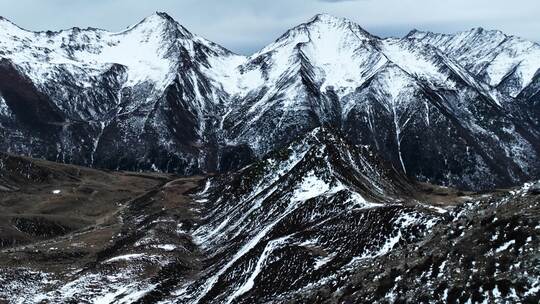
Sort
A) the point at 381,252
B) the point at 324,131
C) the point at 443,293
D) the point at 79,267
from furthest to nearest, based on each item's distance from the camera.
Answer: the point at 324,131, the point at 79,267, the point at 381,252, the point at 443,293

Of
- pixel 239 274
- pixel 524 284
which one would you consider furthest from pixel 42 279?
pixel 524 284

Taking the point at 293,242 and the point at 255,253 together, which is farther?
the point at 255,253

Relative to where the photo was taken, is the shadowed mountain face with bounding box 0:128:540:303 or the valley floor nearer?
the valley floor

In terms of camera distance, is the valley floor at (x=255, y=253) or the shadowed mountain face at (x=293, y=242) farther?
the shadowed mountain face at (x=293, y=242)

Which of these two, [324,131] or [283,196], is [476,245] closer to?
[283,196]

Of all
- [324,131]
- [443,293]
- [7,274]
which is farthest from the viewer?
[324,131]

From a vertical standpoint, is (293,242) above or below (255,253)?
above

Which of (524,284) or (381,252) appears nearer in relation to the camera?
(524,284)

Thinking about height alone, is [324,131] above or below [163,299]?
above
